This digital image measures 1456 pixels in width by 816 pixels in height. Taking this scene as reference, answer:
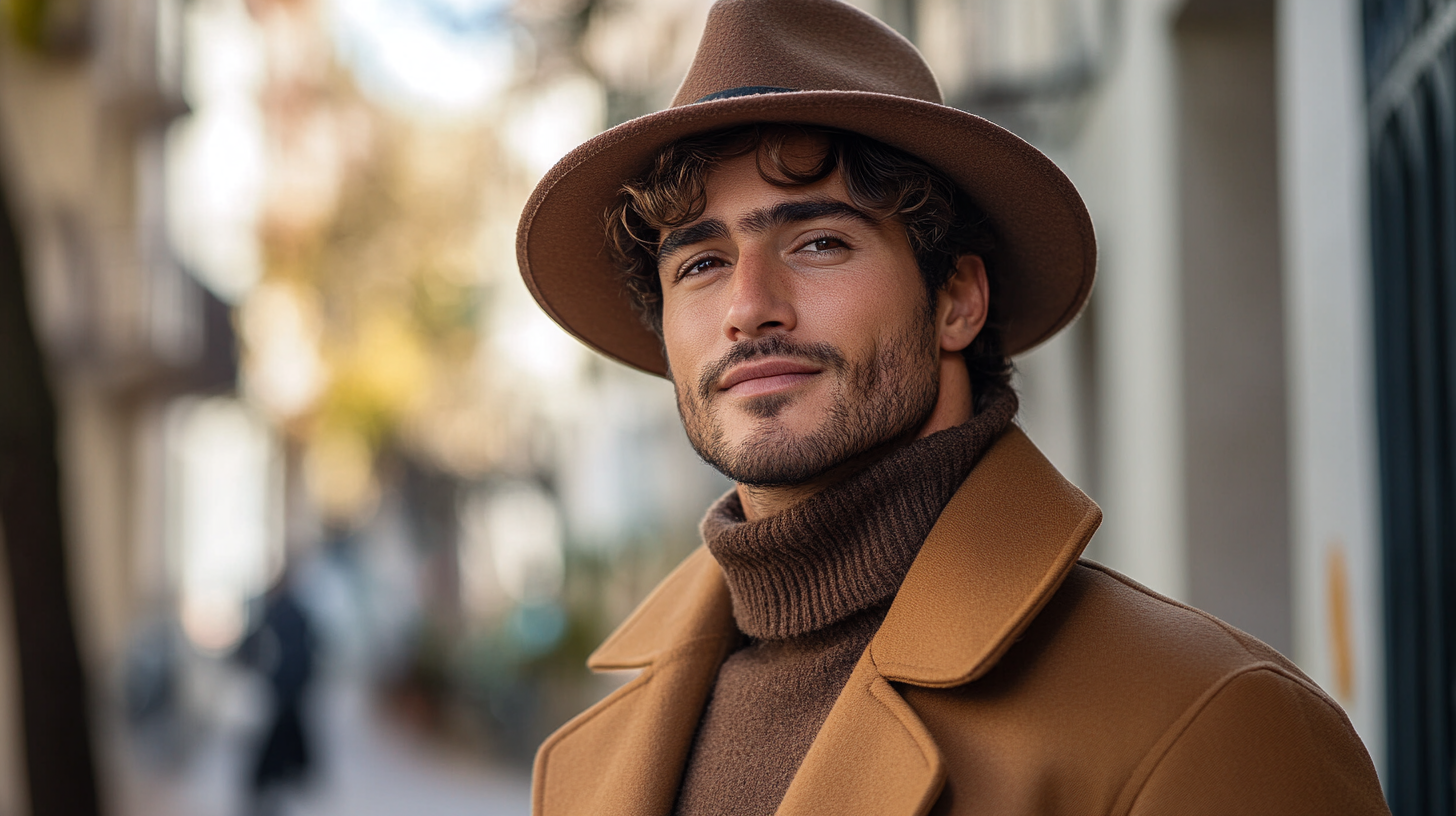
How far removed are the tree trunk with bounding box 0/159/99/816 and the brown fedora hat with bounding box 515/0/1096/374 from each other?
4.59 m

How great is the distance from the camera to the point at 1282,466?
16.1 feet

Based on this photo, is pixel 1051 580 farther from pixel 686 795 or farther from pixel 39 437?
pixel 39 437

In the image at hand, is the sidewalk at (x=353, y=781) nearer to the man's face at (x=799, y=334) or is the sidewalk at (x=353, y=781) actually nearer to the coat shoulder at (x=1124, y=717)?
the man's face at (x=799, y=334)

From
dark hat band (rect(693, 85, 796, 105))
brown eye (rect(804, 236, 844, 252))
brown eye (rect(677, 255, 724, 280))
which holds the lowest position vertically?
brown eye (rect(677, 255, 724, 280))

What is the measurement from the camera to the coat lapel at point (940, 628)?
1849 millimetres

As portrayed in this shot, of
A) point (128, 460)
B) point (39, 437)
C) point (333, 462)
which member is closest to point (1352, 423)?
point (39, 437)

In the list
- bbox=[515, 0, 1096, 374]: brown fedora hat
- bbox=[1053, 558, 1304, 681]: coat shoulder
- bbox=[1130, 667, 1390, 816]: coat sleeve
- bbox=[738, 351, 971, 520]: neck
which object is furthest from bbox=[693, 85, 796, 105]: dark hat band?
bbox=[1130, 667, 1390, 816]: coat sleeve

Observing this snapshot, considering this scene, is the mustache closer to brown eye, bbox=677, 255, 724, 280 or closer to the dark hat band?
brown eye, bbox=677, 255, 724, 280

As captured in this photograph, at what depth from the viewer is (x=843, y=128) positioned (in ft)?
7.14

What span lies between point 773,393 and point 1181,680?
0.73 meters

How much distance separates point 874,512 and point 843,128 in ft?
1.99

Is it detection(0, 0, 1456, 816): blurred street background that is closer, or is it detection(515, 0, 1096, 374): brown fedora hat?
detection(515, 0, 1096, 374): brown fedora hat

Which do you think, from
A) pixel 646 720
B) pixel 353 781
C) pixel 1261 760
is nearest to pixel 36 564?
pixel 646 720

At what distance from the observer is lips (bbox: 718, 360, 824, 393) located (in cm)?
212
